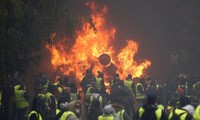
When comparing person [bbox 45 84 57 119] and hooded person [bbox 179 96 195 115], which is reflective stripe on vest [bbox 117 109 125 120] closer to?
hooded person [bbox 179 96 195 115]

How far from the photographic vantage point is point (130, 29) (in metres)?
34.0

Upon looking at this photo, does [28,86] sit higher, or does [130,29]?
[130,29]

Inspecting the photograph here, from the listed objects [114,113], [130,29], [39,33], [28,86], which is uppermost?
[130,29]

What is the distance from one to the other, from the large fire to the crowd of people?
9558mm

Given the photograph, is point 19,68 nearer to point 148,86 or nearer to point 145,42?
point 148,86

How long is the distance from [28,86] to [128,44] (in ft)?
35.1

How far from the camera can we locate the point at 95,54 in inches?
1246

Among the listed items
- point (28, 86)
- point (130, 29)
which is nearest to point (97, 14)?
point (130, 29)

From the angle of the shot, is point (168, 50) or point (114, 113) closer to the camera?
point (114, 113)

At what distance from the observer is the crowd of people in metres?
9.97

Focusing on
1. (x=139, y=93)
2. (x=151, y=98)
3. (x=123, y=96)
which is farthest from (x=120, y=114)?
(x=139, y=93)

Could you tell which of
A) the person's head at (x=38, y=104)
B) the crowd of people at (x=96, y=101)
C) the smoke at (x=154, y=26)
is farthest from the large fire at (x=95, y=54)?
the person's head at (x=38, y=104)

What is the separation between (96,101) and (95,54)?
1760 cm

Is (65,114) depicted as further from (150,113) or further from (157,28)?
(157,28)
